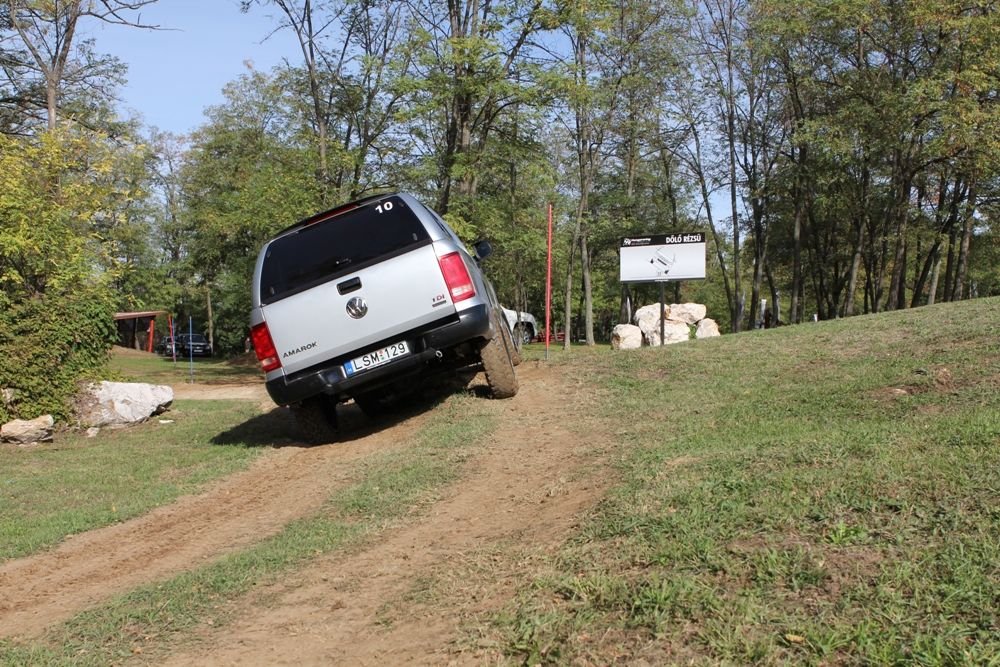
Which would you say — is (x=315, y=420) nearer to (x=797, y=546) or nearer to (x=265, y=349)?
(x=265, y=349)

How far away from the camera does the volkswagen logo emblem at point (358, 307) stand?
6832mm

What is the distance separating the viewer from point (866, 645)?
2.45 meters

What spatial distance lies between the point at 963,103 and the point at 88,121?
26.6 meters

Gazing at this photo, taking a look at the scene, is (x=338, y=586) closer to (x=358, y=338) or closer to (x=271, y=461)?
(x=358, y=338)

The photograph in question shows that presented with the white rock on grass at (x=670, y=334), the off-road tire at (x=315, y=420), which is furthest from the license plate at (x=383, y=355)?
the white rock on grass at (x=670, y=334)

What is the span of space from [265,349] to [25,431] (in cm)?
450

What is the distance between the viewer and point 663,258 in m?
12.3

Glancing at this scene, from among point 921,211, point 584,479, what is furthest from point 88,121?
point 921,211

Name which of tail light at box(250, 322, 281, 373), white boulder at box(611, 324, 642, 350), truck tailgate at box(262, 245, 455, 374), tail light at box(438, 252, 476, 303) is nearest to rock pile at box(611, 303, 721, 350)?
white boulder at box(611, 324, 642, 350)

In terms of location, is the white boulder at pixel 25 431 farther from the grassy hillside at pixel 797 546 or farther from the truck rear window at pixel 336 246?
the grassy hillside at pixel 797 546

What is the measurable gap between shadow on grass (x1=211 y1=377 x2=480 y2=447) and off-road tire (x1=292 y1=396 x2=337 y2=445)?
0.51 ft

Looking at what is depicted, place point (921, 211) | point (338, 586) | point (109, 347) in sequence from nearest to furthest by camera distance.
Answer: point (338, 586), point (109, 347), point (921, 211)

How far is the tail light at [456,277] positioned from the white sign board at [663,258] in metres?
5.70

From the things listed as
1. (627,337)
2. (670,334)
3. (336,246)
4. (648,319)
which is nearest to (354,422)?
(336,246)
